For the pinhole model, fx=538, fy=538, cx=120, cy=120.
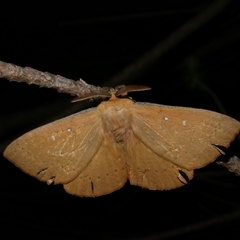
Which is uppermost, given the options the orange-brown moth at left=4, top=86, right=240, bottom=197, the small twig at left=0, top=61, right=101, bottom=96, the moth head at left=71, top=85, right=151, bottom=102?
the small twig at left=0, top=61, right=101, bottom=96

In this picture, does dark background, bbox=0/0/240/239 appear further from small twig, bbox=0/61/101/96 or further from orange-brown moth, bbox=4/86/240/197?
small twig, bbox=0/61/101/96

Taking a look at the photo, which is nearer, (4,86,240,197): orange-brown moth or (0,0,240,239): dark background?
(4,86,240,197): orange-brown moth

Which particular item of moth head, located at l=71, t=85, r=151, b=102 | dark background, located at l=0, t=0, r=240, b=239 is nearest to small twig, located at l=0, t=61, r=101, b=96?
moth head, located at l=71, t=85, r=151, b=102

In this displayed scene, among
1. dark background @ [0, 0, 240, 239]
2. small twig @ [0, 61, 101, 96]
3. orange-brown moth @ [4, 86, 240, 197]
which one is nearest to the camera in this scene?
small twig @ [0, 61, 101, 96]

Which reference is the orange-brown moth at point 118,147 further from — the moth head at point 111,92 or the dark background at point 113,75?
the dark background at point 113,75

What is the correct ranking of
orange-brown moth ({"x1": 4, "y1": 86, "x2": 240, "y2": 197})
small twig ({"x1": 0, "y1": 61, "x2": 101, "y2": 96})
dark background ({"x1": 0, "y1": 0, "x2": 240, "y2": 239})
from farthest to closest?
dark background ({"x1": 0, "y1": 0, "x2": 240, "y2": 239})
orange-brown moth ({"x1": 4, "y1": 86, "x2": 240, "y2": 197})
small twig ({"x1": 0, "y1": 61, "x2": 101, "y2": 96})

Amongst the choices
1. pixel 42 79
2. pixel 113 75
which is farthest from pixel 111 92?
pixel 113 75

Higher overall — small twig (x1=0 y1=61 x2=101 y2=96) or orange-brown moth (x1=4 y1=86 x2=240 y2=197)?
small twig (x1=0 y1=61 x2=101 y2=96)
